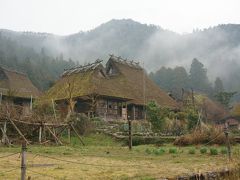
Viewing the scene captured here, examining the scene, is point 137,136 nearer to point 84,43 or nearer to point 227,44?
point 227,44

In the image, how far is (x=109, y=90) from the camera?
113 ft

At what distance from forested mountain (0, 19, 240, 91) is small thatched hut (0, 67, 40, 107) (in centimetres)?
5775

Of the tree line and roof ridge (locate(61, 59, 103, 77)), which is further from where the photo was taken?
the tree line

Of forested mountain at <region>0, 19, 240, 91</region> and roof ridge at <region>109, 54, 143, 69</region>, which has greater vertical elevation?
forested mountain at <region>0, 19, 240, 91</region>

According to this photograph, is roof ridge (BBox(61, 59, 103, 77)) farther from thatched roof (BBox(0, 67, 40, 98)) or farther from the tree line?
the tree line

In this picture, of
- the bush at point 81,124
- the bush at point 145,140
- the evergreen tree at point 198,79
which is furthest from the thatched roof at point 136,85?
the evergreen tree at point 198,79

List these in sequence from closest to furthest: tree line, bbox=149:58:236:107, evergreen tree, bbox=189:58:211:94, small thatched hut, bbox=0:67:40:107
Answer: small thatched hut, bbox=0:67:40:107 → tree line, bbox=149:58:236:107 → evergreen tree, bbox=189:58:211:94

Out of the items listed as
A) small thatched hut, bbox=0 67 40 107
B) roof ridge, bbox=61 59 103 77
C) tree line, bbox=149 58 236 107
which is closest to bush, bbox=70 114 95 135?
roof ridge, bbox=61 59 103 77

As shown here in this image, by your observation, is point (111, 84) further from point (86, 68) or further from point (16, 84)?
point (16, 84)

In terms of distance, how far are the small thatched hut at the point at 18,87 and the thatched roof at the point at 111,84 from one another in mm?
2686

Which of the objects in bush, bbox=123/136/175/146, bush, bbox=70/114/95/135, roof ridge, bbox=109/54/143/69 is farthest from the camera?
roof ridge, bbox=109/54/143/69

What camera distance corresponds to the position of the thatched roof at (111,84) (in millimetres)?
34281

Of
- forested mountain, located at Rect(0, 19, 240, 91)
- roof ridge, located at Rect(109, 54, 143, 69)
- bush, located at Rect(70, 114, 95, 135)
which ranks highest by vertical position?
forested mountain, located at Rect(0, 19, 240, 91)

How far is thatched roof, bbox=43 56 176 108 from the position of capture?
112ft
